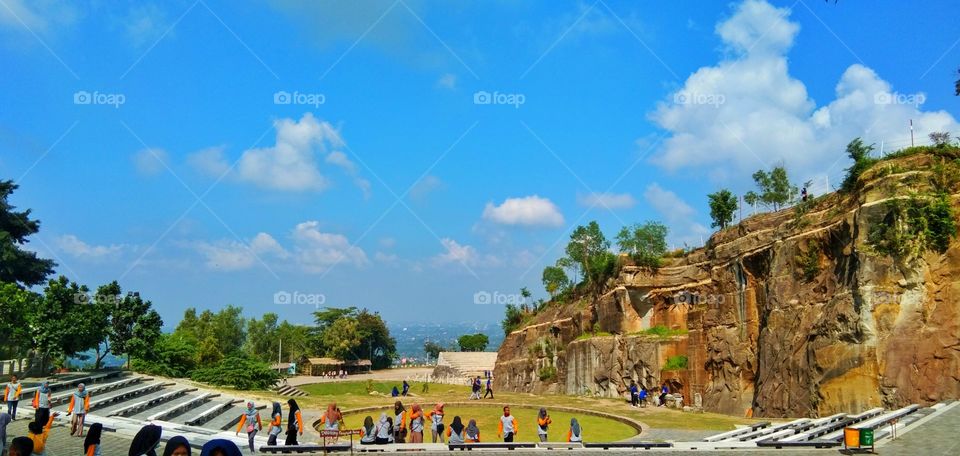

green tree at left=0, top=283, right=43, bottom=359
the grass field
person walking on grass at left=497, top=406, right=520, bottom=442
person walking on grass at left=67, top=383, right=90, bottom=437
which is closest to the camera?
person walking on grass at left=67, top=383, right=90, bottom=437

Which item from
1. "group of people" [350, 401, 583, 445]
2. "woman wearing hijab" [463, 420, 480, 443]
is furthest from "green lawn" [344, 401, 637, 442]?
"woman wearing hijab" [463, 420, 480, 443]

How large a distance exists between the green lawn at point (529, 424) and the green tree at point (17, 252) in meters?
27.1

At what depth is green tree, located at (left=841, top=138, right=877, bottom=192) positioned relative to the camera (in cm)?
2781

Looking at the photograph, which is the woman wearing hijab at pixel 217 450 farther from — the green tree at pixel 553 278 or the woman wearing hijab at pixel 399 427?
the green tree at pixel 553 278

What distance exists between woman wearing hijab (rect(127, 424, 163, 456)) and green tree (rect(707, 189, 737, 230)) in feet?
126

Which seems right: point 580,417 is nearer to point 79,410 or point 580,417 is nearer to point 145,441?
point 79,410

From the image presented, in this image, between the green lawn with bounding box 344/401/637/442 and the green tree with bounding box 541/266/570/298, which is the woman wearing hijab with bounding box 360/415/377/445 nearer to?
the green lawn with bounding box 344/401/637/442

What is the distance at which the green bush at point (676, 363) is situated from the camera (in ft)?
124

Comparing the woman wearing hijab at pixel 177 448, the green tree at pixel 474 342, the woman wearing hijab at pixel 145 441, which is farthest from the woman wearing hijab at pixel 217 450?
the green tree at pixel 474 342

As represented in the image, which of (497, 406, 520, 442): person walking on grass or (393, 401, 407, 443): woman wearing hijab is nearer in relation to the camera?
(497, 406, 520, 442): person walking on grass

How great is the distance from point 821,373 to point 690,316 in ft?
44.2

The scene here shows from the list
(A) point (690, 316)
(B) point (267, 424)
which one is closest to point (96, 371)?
(B) point (267, 424)

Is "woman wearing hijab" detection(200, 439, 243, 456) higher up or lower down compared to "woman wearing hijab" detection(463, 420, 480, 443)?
higher up

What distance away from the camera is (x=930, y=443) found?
639 inches
